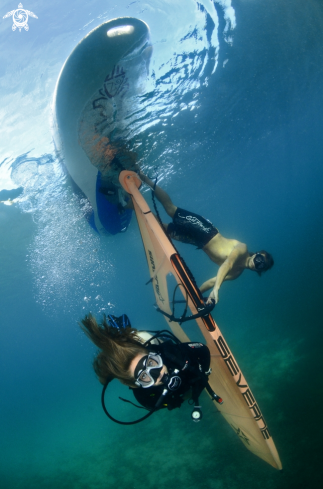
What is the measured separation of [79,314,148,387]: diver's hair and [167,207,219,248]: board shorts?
14.9ft

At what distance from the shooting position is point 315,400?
764 centimetres

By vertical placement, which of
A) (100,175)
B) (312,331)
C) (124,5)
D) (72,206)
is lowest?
(312,331)

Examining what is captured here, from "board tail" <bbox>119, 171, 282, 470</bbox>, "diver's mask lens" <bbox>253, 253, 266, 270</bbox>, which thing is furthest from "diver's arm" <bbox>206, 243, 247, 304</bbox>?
"board tail" <bbox>119, 171, 282, 470</bbox>

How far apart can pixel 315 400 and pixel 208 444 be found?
3571mm

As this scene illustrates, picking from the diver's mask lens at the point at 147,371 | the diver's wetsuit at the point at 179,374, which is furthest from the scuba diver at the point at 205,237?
the diver's mask lens at the point at 147,371

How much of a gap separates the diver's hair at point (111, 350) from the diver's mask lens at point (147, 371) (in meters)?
0.08

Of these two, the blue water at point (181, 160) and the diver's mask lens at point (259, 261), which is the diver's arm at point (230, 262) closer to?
the diver's mask lens at point (259, 261)

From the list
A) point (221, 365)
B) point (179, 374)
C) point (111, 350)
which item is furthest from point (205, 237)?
point (111, 350)

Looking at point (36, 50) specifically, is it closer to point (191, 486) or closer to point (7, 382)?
point (191, 486)

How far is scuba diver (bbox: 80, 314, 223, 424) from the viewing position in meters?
3.10

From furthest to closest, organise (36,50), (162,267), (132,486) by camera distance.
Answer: (132,486) → (36,50) → (162,267)

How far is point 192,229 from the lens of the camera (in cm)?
739

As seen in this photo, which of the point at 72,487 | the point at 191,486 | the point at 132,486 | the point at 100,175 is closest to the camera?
the point at 191,486

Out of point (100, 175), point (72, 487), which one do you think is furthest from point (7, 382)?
point (100, 175)
